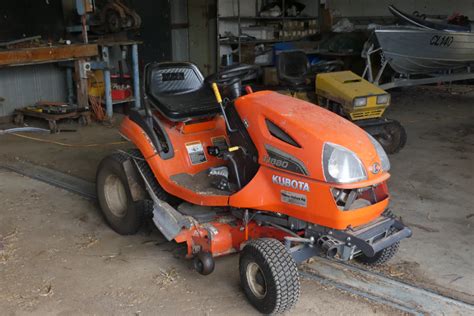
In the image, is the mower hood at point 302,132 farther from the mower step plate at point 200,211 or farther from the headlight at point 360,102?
the headlight at point 360,102

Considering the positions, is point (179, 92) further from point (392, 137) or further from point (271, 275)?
point (392, 137)

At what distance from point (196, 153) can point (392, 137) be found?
8.80 ft

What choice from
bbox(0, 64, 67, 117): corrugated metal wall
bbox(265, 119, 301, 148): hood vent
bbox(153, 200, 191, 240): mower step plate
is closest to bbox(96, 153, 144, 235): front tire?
bbox(153, 200, 191, 240): mower step plate

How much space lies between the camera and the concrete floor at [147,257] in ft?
8.41

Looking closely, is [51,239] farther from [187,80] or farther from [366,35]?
[366,35]

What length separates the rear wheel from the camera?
5.07m

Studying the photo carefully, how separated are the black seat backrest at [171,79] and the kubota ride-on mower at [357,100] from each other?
6.40 ft

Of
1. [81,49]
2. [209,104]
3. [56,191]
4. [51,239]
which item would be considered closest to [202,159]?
[209,104]

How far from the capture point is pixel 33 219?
3568mm

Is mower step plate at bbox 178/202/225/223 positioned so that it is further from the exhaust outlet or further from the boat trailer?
the boat trailer

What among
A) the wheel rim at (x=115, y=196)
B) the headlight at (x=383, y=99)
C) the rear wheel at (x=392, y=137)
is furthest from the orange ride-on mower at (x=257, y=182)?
the rear wheel at (x=392, y=137)

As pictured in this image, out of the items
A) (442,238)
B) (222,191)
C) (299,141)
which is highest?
(299,141)

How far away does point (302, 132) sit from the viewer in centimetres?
234

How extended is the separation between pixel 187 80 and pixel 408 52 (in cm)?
471
